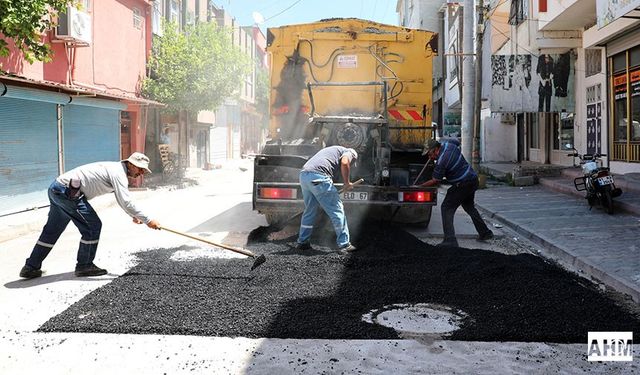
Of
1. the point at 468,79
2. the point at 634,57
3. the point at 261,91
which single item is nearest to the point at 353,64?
the point at 468,79

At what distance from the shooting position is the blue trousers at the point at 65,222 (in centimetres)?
558

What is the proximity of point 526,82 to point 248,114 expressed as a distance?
28.7 meters

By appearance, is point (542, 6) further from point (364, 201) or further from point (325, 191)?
point (325, 191)

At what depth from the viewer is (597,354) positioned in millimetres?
3648

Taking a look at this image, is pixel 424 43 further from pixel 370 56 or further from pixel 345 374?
pixel 345 374

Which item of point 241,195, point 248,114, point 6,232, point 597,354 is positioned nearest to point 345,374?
point 597,354

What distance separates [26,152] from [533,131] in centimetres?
1788

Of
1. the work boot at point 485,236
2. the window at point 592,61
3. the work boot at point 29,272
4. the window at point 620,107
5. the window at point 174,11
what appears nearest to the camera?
the work boot at point 29,272

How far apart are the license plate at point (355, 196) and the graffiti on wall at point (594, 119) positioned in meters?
9.96

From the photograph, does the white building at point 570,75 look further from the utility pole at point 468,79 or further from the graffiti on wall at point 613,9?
the utility pole at point 468,79

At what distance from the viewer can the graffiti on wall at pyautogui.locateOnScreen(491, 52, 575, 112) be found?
661 inches

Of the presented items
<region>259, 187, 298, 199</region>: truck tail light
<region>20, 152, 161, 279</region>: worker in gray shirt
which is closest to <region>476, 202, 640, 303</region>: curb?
<region>259, 187, 298, 199</region>: truck tail light

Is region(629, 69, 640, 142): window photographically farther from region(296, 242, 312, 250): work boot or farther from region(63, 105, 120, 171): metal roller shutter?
region(63, 105, 120, 171): metal roller shutter

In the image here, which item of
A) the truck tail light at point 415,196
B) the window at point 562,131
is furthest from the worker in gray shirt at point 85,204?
the window at point 562,131
